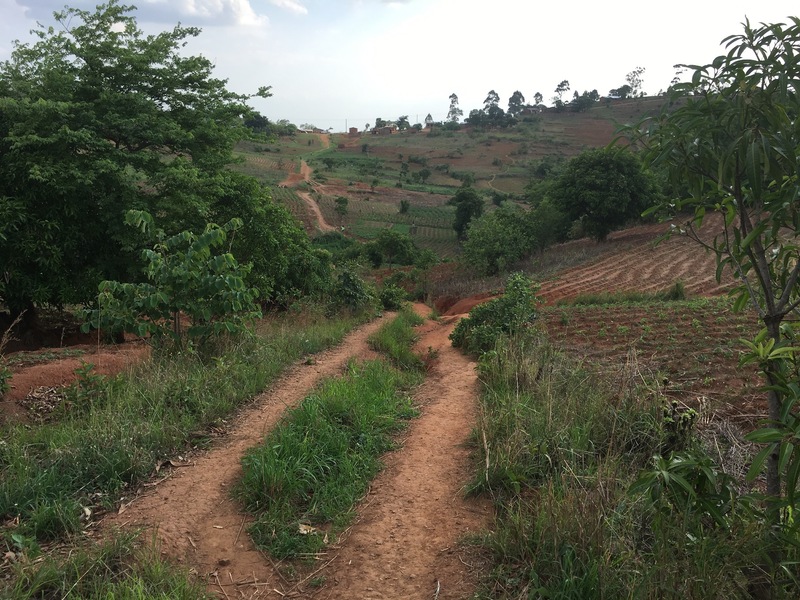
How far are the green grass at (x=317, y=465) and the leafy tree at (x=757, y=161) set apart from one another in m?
2.32

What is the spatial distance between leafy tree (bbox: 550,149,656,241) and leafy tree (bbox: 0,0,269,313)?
19726mm

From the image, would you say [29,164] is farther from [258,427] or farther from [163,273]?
[258,427]

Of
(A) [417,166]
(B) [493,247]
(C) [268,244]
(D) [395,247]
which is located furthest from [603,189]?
(A) [417,166]

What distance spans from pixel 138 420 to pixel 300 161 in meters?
74.2

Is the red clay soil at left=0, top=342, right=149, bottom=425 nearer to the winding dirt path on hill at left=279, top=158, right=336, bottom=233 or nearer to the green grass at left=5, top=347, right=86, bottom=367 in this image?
the green grass at left=5, top=347, right=86, bottom=367

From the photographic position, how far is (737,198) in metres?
2.31

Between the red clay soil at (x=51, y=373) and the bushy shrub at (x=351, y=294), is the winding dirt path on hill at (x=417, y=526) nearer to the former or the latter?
the red clay soil at (x=51, y=373)

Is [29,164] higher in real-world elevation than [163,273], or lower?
higher

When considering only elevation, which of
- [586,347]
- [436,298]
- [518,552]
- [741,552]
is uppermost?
[741,552]

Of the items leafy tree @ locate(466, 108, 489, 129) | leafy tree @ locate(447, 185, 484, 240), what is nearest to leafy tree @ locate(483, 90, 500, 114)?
leafy tree @ locate(466, 108, 489, 129)

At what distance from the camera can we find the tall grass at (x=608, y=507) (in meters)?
2.31

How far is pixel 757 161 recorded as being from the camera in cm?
198

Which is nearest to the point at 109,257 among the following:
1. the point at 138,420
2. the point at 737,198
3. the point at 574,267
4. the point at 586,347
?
the point at 138,420

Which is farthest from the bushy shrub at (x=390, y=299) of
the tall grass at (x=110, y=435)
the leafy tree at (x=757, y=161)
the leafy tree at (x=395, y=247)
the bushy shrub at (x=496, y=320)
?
the leafy tree at (x=395, y=247)
